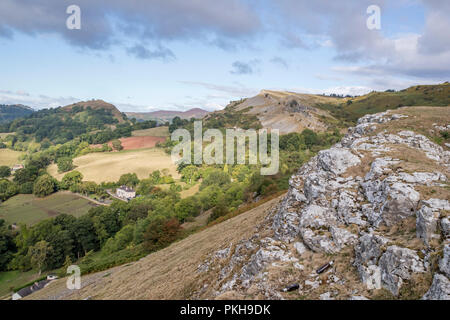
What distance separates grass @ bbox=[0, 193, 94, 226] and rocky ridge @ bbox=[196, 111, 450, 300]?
87468 mm

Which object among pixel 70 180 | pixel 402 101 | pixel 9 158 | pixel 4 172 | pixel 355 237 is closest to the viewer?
pixel 355 237

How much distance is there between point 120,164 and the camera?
128m

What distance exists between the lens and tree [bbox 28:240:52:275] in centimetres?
5525

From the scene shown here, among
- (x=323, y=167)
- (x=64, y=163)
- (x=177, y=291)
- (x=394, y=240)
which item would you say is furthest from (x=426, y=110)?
(x=64, y=163)

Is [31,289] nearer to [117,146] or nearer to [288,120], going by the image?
[117,146]

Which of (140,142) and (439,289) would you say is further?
(140,142)

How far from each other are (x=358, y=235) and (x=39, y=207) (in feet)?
375

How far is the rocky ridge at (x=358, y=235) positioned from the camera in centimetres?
970

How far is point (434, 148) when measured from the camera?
19.3 meters

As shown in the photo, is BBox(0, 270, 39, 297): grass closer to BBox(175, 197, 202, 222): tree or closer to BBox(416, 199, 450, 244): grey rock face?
BBox(175, 197, 202, 222): tree

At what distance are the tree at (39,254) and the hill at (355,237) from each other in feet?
153

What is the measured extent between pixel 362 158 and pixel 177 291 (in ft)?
51.4

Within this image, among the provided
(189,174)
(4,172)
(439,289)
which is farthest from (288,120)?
(4,172)
